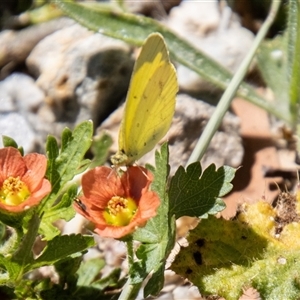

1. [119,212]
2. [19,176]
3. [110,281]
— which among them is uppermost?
[19,176]

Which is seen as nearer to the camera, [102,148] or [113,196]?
[113,196]

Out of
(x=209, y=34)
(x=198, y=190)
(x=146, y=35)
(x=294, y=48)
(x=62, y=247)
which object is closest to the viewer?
(x=62, y=247)

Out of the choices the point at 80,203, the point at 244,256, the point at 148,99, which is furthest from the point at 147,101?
the point at 244,256

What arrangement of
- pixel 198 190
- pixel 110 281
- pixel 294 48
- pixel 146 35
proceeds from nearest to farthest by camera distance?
pixel 198 190, pixel 110 281, pixel 294 48, pixel 146 35

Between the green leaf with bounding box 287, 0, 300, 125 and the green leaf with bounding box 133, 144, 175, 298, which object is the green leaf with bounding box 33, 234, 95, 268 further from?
the green leaf with bounding box 287, 0, 300, 125

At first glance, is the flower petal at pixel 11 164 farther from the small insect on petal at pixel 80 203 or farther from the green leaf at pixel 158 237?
the green leaf at pixel 158 237

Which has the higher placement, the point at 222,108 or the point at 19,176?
the point at 19,176

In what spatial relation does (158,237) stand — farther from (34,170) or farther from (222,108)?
(222,108)
